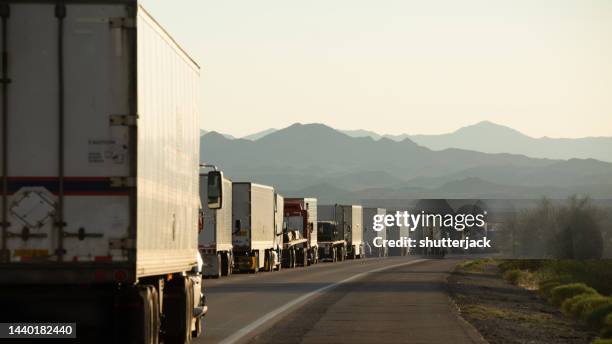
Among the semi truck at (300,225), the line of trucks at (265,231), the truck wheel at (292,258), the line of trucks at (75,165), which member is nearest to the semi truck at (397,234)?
the line of trucks at (265,231)

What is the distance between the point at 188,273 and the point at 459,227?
81315 mm

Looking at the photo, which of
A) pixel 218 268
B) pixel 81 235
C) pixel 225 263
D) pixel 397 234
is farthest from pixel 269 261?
pixel 397 234

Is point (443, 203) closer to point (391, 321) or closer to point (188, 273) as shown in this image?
point (391, 321)

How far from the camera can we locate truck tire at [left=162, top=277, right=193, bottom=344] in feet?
59.9

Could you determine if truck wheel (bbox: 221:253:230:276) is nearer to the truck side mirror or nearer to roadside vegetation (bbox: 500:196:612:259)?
the truck side mirror

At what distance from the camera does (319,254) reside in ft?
285

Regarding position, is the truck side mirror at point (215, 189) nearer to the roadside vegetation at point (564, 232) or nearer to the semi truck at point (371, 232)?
the roadside vegetation at point (564, 232)

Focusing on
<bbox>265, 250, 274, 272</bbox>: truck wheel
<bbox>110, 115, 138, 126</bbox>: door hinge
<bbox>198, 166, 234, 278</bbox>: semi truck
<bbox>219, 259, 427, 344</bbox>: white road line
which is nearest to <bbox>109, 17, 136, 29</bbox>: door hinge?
<bbox>110, 115, 138, 126</bbox>: door hinge

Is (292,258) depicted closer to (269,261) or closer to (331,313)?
(269,261)

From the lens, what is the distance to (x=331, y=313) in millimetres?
28656

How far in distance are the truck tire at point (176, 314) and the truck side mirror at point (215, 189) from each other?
2.67 meters

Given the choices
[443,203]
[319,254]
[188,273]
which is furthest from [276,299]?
[443,203]

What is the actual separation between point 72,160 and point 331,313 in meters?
15.0

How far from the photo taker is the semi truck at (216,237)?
4847 centimetres
